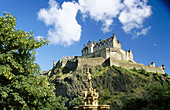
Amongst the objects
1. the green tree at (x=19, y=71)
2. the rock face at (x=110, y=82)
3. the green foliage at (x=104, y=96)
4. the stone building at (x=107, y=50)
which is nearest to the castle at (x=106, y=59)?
the stone building at (x=107, y=50)

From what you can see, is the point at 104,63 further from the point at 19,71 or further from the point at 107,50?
the point at 19,71

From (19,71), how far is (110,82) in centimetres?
5060

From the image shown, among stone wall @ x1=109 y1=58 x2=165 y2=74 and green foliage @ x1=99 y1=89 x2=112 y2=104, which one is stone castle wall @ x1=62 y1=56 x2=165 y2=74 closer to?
stone wall @ x1=109 y1=58 x2=165 y2=74

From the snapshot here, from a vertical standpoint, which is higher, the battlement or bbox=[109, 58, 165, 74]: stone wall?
the battlement

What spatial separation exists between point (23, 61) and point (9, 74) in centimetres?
274

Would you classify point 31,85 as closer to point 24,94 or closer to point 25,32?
point 24,94

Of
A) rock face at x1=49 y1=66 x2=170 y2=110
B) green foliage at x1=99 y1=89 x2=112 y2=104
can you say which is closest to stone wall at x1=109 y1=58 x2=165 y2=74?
rock face at x1=49 y1=66 x2=170 y2=110

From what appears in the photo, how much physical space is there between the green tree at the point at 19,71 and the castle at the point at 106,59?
53.7 m

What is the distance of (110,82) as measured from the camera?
63.6 metres

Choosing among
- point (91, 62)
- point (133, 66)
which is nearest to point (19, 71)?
point (91, 62)

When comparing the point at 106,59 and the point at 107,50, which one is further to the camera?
the point at 107,50

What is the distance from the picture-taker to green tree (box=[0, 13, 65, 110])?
14633 millimetres

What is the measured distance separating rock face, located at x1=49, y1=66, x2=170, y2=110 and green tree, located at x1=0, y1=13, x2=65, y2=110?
41710 mm

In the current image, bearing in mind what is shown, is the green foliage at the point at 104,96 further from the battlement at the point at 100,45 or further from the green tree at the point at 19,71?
the green tree at the point at 19,71
